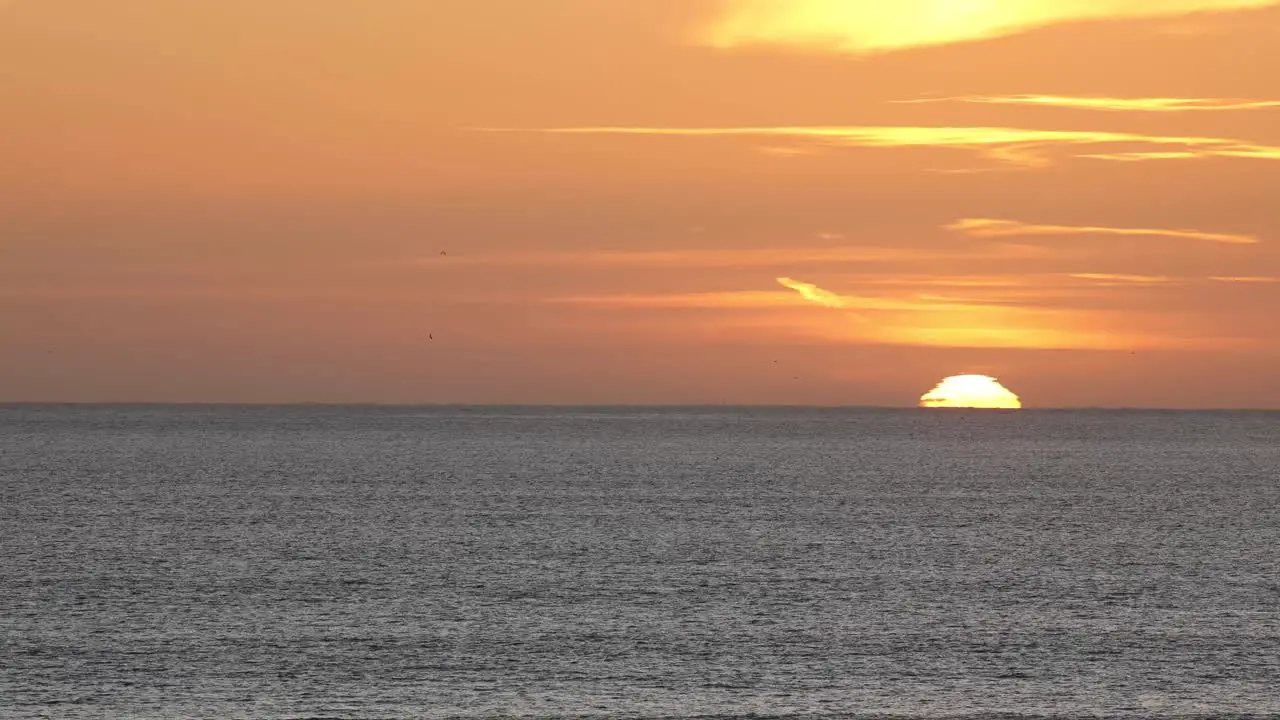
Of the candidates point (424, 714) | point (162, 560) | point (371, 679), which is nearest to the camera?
point (424, 714)

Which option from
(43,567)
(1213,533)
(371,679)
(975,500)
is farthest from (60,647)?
(975,500)

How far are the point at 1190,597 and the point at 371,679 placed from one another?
3377 cm

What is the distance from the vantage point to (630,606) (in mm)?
57938

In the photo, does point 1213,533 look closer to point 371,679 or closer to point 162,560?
point 162,560

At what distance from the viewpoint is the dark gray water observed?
41.2 metres

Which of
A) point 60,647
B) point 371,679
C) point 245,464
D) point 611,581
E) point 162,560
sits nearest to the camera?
point 371,679

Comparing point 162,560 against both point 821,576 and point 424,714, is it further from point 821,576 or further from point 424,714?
→ point 424,714

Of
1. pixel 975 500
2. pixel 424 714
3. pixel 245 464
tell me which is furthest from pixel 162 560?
pixel 245 464

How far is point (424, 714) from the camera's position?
126 feet

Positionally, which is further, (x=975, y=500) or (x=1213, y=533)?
(x=975, y=500)

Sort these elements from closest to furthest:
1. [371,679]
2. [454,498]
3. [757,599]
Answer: [371,679] → [757,599] → [454,498]

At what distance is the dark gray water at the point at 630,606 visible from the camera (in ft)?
135

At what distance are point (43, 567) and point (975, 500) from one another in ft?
242

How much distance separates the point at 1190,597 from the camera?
6206 cm
